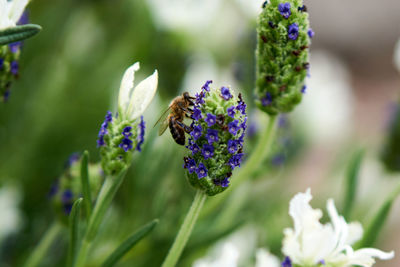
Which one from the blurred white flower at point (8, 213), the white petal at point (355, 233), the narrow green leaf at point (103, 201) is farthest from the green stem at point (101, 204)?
the blurred white flower at point (8, 213)

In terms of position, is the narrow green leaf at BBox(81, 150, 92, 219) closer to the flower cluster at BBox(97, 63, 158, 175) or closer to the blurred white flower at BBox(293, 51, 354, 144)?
the flower cluster at BBox(97, 63, 158, 175)

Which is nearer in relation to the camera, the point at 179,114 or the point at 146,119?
the point at 179,114

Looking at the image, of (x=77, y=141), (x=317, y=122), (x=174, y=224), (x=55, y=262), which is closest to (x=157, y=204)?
(x=174, y=224)

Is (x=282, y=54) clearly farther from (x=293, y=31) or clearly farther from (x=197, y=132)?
(x=197, y=132)

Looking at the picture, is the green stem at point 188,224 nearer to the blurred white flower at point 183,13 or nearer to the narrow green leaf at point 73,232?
the narrow green leaf at point 73,232

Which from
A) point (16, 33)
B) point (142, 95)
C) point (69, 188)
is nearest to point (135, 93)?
point (142, 95)
